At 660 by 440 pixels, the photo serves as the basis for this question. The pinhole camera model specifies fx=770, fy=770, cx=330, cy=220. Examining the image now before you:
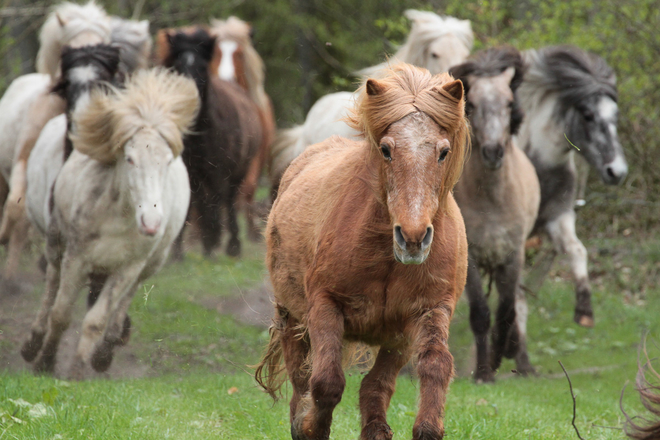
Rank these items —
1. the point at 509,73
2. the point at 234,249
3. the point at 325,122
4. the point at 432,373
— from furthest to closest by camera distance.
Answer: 1. the point at 234,249
2. the point at 325,122
3. the point at 509,73
4. the point at 432,373

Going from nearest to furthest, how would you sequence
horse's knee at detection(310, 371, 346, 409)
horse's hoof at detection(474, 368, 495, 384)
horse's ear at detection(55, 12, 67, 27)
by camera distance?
1. horse's knee at detection(310, 371, 346, 409)
2. horse's hoof at detection(474, 368, 495, 384)
3. horse's ear at detection(55, 12, 67, 27)

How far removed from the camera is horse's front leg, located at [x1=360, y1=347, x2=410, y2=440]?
3963 millimetres

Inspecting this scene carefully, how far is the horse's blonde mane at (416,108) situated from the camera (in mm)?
3561

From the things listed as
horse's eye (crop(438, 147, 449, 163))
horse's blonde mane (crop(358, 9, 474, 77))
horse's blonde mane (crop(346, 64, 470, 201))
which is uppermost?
horse's blonde mane (crop(346, 64, 470, 201))

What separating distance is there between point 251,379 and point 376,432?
3.14 meters

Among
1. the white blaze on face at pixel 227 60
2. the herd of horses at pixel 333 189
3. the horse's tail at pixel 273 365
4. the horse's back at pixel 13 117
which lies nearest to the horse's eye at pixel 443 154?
the herd of horses at pixel 333 189

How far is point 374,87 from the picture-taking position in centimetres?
363

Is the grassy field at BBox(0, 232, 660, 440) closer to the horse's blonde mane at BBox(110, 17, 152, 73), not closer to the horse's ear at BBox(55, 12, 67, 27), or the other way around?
the horse's blonde mane at BBox(110, 17, 152, 73)

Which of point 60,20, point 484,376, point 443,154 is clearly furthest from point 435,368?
point 60,20

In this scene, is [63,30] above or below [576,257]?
above

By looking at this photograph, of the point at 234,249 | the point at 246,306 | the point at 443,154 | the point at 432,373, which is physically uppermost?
the point at 443,154

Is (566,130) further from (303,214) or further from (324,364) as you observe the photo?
(324,364)

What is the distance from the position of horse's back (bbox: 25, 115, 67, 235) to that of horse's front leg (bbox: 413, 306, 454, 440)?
5097mm

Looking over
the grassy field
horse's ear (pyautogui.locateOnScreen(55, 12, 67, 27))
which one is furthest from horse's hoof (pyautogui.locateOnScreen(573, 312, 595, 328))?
horse's ear (pyautogui.locateOnScreen(55, 12, 67, 27))
